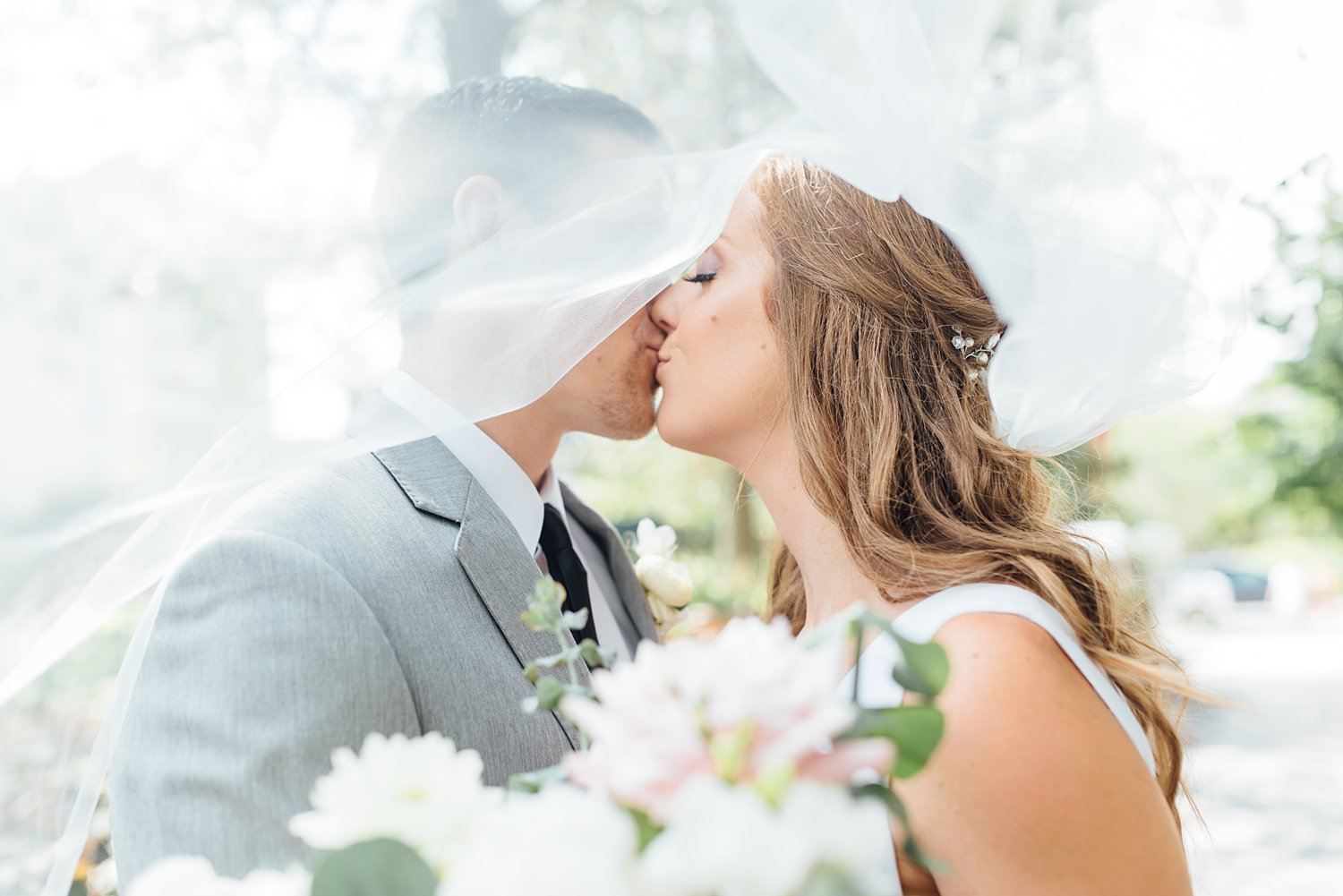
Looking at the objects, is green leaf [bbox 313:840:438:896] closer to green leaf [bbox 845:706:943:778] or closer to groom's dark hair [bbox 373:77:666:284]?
green leaf [bbox 845:706:943:778]

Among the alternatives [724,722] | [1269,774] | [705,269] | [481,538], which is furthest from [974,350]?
[1269,774]

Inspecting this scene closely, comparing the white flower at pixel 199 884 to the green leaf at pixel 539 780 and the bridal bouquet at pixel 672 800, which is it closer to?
the bridal bouquet at pixel 672 800

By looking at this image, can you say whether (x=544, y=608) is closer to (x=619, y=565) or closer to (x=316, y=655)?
(x=316, y=655)

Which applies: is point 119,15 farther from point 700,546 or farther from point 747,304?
point 700,546

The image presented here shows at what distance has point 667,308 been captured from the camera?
243 cm

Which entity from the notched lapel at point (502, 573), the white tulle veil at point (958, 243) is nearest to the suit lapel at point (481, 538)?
the notched lapel at point (502, 573)

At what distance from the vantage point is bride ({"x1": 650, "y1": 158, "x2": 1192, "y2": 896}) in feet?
6.38

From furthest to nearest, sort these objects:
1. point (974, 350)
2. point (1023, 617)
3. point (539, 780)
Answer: point (974, 350) < point (1023, 617) < point (539, 780)

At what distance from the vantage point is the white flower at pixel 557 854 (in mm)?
802

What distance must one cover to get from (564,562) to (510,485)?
0.21 meters

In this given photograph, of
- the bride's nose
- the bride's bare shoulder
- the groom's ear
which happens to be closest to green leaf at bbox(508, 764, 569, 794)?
the bride's bare shoulder

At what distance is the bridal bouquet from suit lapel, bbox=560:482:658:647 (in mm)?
1648

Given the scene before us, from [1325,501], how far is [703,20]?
14070mm

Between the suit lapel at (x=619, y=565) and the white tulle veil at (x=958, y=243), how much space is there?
2.94 ft
